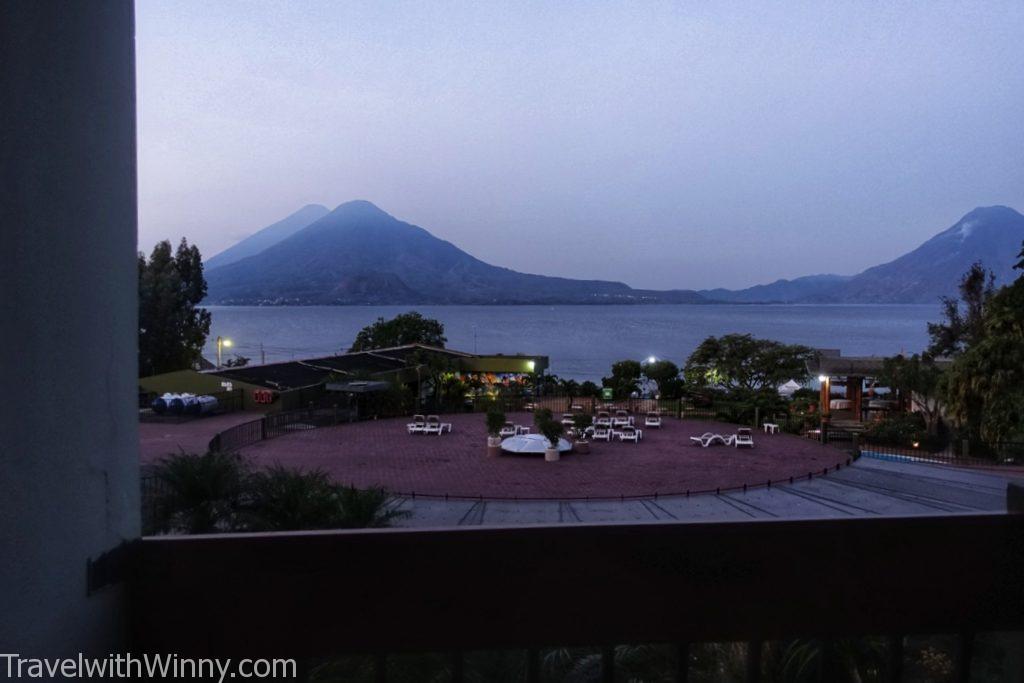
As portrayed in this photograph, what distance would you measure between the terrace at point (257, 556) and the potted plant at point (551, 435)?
15361 mm

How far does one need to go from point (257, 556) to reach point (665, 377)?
1091 inches

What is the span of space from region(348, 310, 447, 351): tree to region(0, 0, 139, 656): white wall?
38172 millimetres

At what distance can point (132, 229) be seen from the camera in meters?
1.06

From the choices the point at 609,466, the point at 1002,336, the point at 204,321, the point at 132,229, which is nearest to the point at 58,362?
the point at 132,229

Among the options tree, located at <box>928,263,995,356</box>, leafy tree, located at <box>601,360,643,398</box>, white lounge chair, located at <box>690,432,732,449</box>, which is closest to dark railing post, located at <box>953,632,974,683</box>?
white lounge chair, located at <box>690,432,732,449</box>

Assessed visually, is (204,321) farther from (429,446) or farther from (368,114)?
(368,114)

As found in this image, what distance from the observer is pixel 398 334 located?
130 feet

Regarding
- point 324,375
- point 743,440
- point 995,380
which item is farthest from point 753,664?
point 324,375

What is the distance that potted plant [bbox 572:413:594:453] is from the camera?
58.6ft

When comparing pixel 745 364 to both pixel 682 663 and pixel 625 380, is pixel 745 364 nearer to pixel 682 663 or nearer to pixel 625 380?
pixel 625 380

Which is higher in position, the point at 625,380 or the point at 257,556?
the point at 257,556

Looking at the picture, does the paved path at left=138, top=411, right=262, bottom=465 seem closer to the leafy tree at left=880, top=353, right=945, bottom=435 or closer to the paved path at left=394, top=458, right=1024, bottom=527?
the paved path at left=394, top=458, right=1024, bottom=527

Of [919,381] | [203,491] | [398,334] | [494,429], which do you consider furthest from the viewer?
[398,334]

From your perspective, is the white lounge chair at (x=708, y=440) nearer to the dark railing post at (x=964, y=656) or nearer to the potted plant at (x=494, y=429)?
the potted plant at (x=494, y=429)
